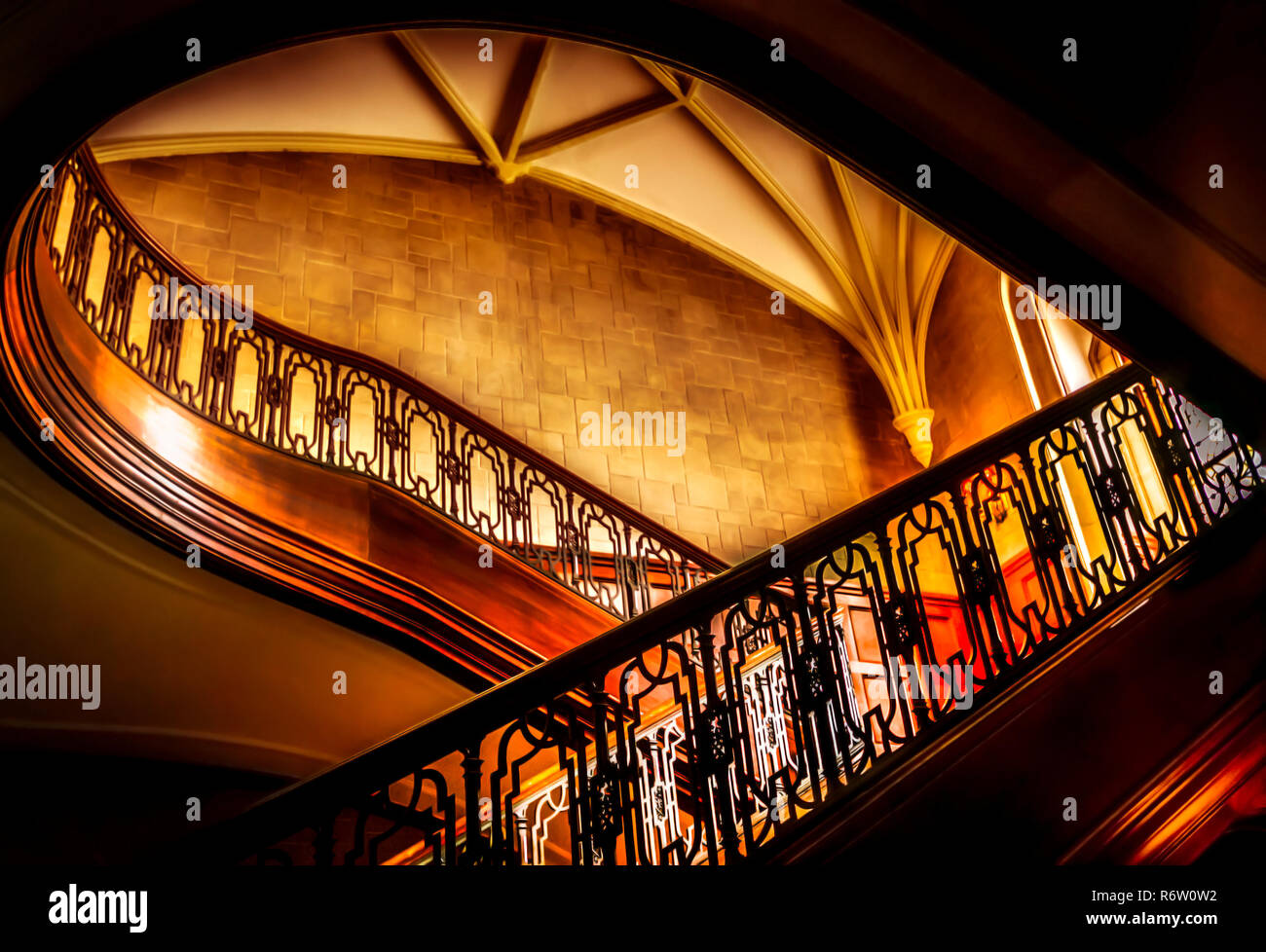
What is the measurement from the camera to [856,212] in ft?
35.8

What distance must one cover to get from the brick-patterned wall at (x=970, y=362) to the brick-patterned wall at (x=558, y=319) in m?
0.67

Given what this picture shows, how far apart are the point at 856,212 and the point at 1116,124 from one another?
7870mm

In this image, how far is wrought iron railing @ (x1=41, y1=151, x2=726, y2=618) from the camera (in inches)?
238

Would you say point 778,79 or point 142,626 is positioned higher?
point 778,79

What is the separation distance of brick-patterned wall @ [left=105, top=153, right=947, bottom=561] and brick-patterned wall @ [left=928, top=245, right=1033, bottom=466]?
67cm

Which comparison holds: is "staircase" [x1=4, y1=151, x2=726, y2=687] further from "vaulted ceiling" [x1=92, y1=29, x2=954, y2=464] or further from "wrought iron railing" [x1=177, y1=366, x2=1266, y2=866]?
"vaulted ceiling" [x1=92, y1=29, x2=954, y2=464]

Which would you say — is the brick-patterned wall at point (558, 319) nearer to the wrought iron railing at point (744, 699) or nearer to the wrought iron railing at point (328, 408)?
the wrought iron railing at point (328, 408)

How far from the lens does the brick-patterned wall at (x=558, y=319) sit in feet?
30.7

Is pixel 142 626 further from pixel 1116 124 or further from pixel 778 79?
pixel 1116 124

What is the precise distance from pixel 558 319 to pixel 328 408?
381 cm

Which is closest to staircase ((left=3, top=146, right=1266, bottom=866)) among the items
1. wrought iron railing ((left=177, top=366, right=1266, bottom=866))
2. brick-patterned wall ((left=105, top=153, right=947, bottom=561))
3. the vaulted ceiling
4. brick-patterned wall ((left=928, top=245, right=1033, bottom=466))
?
wrought iron railing ((left=177, top=366, right=1266, bottom=866))

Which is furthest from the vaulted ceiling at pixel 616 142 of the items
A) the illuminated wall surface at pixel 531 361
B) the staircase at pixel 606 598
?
the staircase at pixel 606 598

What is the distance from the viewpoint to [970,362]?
1079cm

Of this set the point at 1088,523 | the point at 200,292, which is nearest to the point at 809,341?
the point at 1088,523
